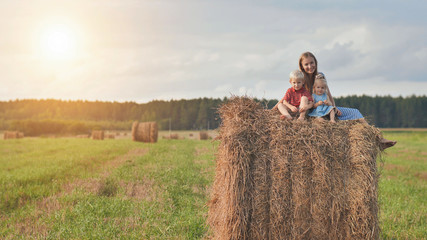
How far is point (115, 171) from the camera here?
11820 millimetres

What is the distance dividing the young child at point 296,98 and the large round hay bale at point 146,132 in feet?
77.5

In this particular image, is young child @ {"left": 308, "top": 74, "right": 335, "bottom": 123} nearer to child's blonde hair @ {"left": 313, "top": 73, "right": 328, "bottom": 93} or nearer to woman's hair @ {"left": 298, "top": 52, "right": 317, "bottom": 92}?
child's blonde hair @ {"left": 313, "top": 73, "right": 328, "bottom": 93}

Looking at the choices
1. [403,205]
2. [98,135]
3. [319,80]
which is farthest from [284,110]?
[98,135]

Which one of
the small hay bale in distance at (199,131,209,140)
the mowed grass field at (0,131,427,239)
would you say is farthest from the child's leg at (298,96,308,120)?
the small hay bale in distance at (199,131,209,140)

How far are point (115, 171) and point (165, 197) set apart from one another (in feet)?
13.2

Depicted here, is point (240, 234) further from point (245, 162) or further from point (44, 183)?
point (44, 183)

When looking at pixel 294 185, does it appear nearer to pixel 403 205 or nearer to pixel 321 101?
pixel 321 101

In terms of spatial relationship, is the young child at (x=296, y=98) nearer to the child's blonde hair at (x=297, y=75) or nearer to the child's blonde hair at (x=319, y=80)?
the child's blonde hair at (x=297, y=75)

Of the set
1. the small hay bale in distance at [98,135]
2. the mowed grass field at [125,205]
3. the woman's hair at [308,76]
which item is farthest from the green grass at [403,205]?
the small hay bale in distance at [98,135]

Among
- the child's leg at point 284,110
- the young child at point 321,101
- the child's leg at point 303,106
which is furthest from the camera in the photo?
the young child at point 321,101

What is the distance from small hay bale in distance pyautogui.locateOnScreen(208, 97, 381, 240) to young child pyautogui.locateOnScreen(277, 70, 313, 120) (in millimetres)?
666

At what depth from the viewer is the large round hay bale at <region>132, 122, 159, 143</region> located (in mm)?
29500

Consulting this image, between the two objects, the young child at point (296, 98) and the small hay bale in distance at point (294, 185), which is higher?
the young child at point (296, 98)

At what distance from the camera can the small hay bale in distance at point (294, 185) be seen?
541cm
